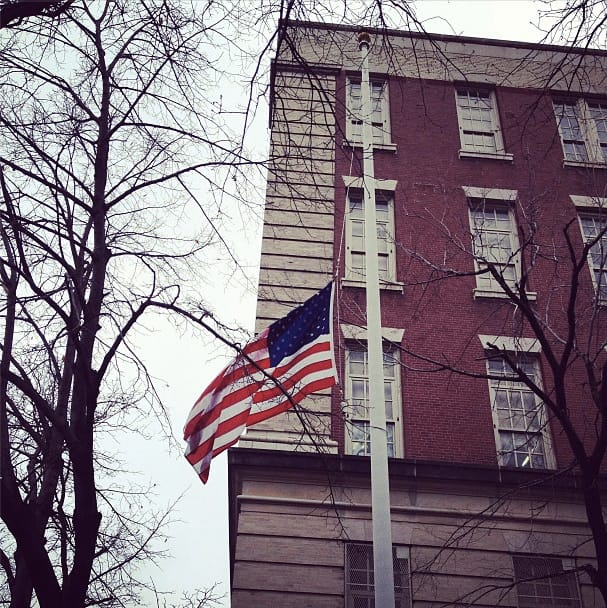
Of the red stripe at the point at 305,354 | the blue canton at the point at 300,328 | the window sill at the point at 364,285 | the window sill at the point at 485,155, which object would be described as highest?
the window sill at the point at 485,155

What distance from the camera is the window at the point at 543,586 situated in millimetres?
11172

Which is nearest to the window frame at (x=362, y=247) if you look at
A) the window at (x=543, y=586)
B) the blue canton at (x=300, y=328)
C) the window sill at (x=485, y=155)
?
the window sill at (x=485, y=155)

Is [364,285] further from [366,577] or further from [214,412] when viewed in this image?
[214,412]

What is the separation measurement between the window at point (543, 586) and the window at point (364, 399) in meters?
2.86

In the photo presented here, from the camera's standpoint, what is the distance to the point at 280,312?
1398cm

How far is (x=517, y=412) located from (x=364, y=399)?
313 cm

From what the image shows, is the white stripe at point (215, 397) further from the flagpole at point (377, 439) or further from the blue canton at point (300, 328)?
the flagpole at point (377, 439)

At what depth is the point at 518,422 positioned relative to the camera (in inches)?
520

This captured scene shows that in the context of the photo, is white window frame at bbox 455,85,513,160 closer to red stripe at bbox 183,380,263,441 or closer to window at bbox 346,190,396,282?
window at bbox 346,190,396,282

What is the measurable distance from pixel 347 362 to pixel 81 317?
7.36 meters

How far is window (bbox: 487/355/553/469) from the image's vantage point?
504 inches

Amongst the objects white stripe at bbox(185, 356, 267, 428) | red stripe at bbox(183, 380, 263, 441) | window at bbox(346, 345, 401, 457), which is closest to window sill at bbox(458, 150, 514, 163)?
window at bbox(346, 345, 401, 457)

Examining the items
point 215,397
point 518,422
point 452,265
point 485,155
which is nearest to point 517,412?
point 518,422

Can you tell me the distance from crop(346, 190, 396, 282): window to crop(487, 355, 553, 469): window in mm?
3197
